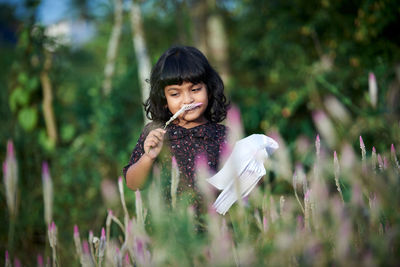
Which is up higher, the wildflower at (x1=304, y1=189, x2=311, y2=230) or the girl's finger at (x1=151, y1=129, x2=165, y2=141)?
the girl's finger at (x1=151, y1=129, x2=165, y2=141)

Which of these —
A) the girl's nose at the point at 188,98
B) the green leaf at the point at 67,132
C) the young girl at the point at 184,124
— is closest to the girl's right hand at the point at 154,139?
the young girl at the point at 184,124

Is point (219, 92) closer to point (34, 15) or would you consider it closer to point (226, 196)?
point (226, 196)

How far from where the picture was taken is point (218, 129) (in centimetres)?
177

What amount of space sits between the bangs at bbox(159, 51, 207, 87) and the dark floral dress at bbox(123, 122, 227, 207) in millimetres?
211

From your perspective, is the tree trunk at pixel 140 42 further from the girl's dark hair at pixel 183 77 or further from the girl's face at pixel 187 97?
the girl's face at pixel 187 97

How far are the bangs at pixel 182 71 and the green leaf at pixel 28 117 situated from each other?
8.54 ft

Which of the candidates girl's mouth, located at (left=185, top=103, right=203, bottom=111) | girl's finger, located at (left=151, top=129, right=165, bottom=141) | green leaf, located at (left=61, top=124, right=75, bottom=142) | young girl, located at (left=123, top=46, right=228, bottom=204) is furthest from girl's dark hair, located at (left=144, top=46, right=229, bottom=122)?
green leaf, located at (left=61, top=124, right=75, bottom=142)

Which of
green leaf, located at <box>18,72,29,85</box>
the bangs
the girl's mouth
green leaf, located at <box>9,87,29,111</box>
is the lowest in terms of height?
the girl's mouth

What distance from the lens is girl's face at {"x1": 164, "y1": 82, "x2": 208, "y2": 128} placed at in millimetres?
1666

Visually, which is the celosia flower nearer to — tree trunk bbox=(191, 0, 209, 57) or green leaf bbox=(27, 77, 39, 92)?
green leaf bbox=(27, 77, 39, 92)

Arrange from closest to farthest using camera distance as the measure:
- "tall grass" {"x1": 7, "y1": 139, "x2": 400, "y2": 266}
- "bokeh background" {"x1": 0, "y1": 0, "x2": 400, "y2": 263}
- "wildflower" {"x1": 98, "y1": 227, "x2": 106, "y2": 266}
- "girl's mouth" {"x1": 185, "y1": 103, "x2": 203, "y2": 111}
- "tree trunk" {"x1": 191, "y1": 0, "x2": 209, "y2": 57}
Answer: "tall grass" {"x1": 7, "y1": 139, "x2": 400, "y2": 266} → "wildflower" {"x1": 98, "y1": 227, "x2": 106, "y2": 266} → "girl's mouth" {"x1": 185, "y1": 103, "x2": 203, "y2": 111} → "bokeh background" {"x1": 0, "y1": 0, "x2": 400, "y2": 263} → "tree trunk" {"x1": 191, "y1": 0, "x2": 209, "y2": 57}

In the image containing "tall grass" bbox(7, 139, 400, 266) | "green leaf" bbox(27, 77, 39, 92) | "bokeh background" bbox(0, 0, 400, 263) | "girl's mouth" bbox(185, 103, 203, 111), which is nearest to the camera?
"tall grass" bbox(7, 139, 400, 266)

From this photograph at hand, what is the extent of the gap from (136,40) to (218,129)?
8.30 feet

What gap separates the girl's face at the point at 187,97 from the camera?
65.6 inches
